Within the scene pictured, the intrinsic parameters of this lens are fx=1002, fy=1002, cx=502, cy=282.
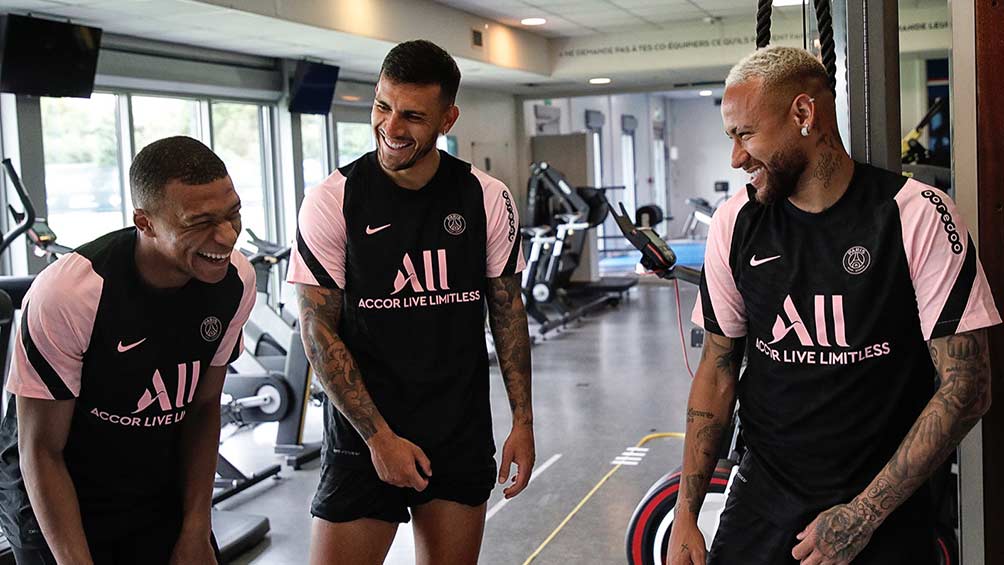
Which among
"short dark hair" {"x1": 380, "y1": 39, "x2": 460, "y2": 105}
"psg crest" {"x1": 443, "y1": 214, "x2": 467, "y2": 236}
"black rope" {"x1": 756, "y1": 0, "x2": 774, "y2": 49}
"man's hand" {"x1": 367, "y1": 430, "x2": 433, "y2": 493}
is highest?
"black rope" {"x1": 756, "y1": 0, "x2": 774, "y2": 49}

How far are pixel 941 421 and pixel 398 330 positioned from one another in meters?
1.06

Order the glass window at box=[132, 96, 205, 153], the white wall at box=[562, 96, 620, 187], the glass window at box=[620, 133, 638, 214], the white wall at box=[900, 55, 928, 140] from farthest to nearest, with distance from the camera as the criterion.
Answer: the glass window at box=[620, 133, 638, 214], the white wall at box=[562, 96, 620, 187], the white wall at box=[900, 55, 928, 140], the glass window at box=[132, 96, 205, 153]

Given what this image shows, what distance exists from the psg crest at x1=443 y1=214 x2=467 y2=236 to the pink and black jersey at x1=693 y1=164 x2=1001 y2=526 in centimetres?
62

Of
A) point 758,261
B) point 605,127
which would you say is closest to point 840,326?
point 758,261

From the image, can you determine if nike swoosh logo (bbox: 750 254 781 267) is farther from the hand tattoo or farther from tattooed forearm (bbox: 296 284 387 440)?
tattooed forearm (bbox: 296 284 387 440)

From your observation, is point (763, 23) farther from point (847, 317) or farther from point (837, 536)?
point (837, 536)

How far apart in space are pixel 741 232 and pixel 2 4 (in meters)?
5.57

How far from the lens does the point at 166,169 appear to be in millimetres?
1791

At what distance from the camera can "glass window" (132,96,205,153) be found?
8094 millimetres

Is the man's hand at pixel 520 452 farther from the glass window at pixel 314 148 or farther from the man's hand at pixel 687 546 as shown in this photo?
the glass window at pixel 314 148

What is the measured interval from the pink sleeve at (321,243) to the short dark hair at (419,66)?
0.29 m

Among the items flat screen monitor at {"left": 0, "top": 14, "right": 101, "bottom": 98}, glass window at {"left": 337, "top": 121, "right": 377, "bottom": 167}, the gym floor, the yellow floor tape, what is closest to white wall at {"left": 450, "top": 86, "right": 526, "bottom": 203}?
glass window at {"left": 337, "top": 121, "right": 377, "bottom": 167}

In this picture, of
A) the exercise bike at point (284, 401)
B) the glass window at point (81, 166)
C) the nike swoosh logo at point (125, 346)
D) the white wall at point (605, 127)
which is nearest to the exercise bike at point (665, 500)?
the nike swoosh logo at point (125, 346)

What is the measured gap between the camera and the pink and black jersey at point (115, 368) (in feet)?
5.89
